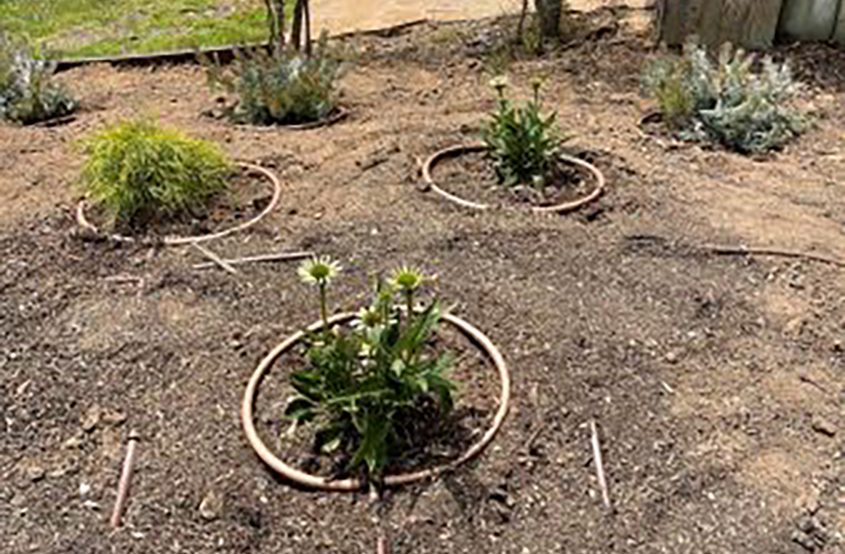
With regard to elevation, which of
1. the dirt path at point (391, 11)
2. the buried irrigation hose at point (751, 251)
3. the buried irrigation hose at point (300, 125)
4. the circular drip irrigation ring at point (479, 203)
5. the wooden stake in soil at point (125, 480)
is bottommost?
the wooden stake in soil at point (125, 480)

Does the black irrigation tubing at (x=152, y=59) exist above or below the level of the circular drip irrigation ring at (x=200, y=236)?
above

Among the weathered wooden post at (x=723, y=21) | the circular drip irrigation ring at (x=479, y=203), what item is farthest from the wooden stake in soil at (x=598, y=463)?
the weathered wooden post at (x=723, y=21)

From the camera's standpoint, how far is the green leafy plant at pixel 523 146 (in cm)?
340

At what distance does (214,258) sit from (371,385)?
1106 mm

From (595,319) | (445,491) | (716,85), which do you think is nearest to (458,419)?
(445,491)

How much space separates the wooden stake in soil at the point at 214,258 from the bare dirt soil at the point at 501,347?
0.04 metres

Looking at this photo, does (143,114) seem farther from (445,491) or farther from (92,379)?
(445,491)

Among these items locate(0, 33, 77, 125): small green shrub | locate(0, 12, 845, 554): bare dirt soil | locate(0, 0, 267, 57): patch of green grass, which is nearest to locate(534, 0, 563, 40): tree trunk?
locate(0, 12, 845, 554): bare dirt soil

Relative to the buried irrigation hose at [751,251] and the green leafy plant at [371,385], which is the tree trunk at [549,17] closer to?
the buried irrigation hose at [751,251]

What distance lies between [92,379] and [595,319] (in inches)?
60.3

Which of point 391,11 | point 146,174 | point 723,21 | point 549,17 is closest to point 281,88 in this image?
point 146,174

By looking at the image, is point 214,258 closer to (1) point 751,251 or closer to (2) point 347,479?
(2) point 347,479

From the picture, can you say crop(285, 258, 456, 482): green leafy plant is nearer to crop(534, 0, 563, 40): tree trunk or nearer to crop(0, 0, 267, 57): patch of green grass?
crop(534, 0, 563, 40): tree trunk

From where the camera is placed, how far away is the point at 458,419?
2.35 metres
